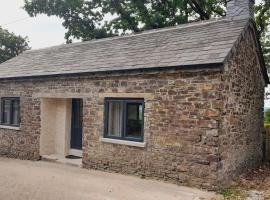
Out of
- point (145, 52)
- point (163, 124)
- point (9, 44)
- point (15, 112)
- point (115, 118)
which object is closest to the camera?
point (163, 124)

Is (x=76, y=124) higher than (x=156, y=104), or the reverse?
(x=156, y=104)

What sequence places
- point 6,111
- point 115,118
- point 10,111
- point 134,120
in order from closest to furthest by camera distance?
point 134,120, point 115,118, point 10,111, point 6,111

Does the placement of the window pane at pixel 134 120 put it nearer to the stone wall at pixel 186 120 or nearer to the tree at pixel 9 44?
the stone wall at pixel 186 120

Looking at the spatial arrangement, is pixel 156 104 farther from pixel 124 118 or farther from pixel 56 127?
pixel 56 127

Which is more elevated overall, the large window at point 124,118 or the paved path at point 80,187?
the large window at point 124,118

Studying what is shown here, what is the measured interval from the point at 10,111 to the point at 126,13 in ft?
40.5

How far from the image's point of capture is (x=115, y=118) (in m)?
10.7

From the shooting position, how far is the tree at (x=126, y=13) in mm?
21703

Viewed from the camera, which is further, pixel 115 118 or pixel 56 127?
pixel 56 127

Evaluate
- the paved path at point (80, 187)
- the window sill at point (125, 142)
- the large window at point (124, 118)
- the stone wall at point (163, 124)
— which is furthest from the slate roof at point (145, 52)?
the paved path at point (80, 187)

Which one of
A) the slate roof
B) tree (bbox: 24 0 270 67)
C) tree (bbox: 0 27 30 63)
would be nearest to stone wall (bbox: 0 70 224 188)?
the slate roof

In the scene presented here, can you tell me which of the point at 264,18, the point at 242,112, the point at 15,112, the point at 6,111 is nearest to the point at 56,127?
the point at 15,112

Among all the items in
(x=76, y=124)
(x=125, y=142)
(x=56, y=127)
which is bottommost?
(x=125, y=142)

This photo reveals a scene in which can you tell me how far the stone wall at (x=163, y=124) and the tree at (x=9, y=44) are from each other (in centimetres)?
2709
